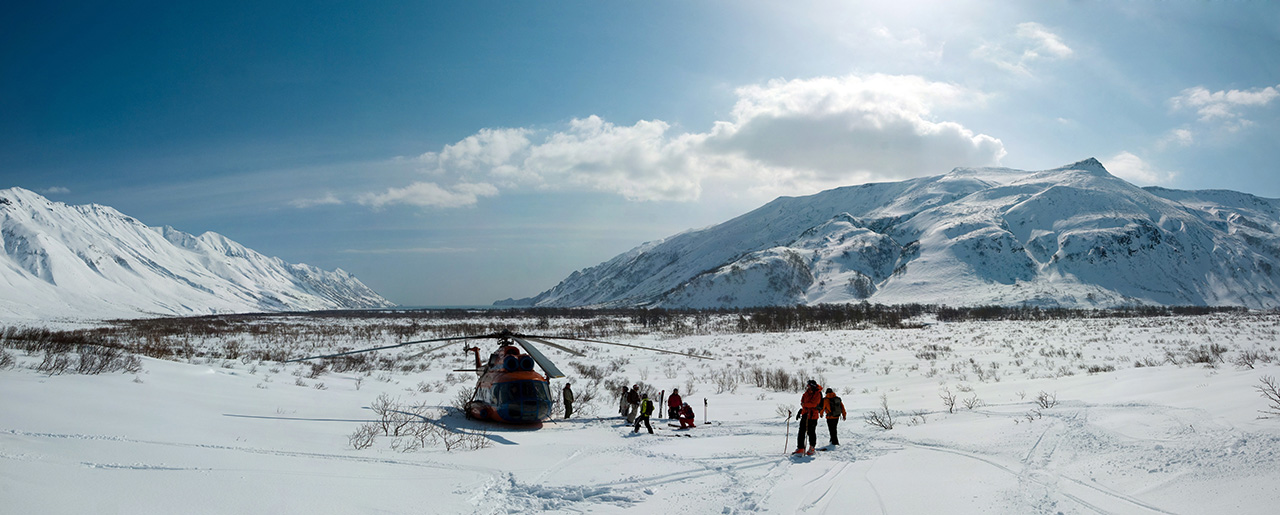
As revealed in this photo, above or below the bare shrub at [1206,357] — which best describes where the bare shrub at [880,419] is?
below

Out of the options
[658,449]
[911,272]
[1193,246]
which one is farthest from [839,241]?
[658,449]

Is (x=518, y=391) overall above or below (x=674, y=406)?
above

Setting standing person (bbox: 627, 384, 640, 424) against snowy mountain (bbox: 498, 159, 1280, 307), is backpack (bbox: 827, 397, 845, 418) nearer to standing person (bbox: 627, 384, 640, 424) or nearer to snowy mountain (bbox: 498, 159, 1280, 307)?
standing person (bbox: 627, 384, 640, 424)

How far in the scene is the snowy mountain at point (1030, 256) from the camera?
109 meters

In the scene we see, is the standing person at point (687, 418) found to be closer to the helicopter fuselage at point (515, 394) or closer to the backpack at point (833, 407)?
the helicopter fuselage at point (515, 394)

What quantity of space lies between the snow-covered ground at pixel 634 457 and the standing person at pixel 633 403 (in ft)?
1.32

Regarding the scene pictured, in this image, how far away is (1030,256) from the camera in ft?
393

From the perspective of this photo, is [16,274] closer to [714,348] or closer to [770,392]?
[714,348]

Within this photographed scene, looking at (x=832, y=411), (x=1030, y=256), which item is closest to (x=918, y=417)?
(x=832, y=411)

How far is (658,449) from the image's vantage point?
980 cm

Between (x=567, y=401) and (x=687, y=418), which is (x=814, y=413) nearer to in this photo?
(x=687, y=418)

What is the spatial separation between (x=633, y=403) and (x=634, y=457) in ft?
12.1

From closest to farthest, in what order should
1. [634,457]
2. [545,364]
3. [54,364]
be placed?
[634,457] < [54,364] < [545,364]

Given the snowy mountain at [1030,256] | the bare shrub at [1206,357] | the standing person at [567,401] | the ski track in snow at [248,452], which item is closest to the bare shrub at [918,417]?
the bare shrub at [1206,357]
